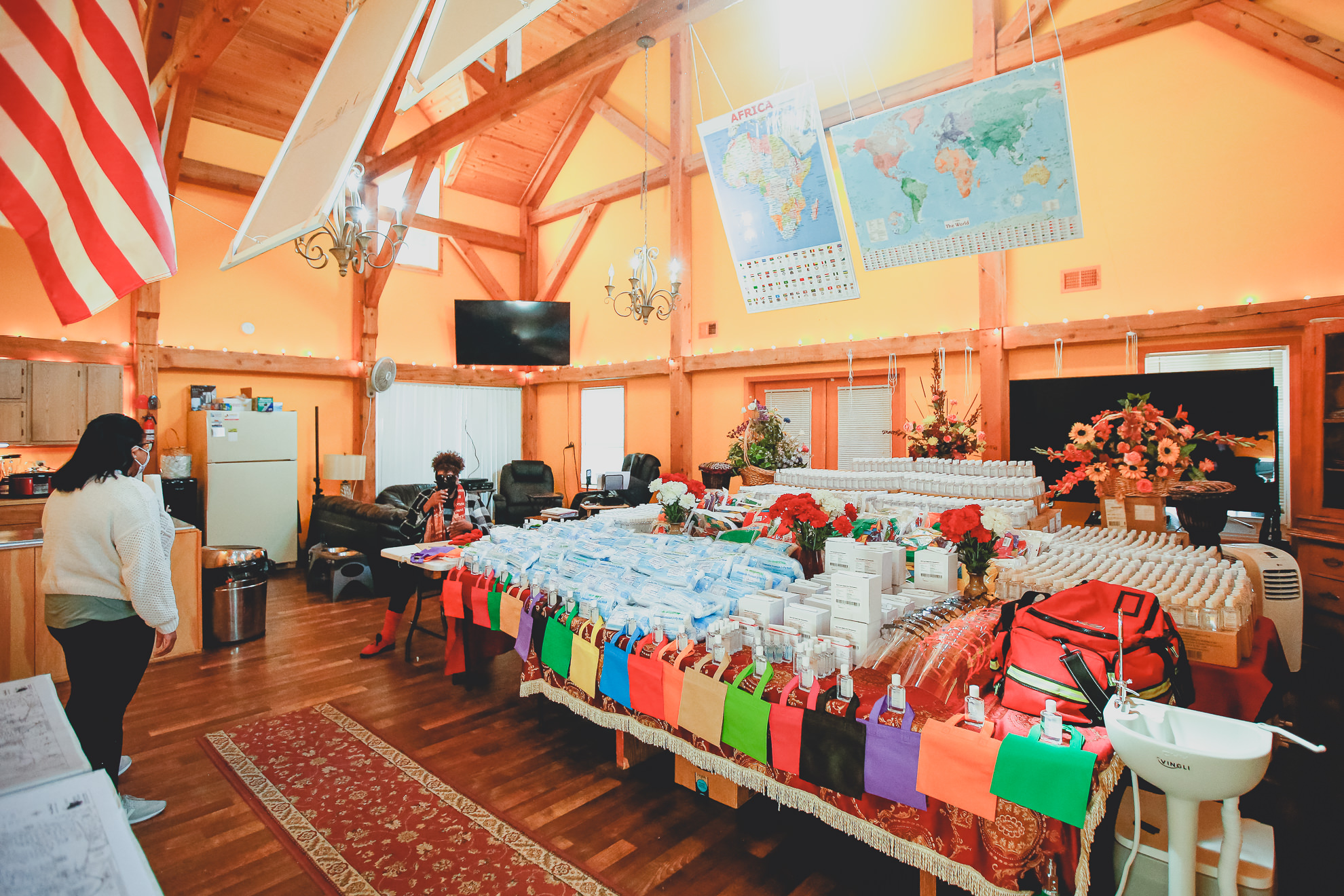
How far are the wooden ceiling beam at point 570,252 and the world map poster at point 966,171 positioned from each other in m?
6.60

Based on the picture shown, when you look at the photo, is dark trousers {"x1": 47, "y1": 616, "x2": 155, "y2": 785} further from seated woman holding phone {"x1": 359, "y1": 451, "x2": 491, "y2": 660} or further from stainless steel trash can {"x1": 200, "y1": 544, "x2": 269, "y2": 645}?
stainless steel trash can {"x1": 200, "y1": 544, "x2": 269, "y2": 645}

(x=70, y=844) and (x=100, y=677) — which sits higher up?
(x=70, y=844)

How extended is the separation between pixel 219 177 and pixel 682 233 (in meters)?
5.66

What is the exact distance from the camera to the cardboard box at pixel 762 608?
2.44m

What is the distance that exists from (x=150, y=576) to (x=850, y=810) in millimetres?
2640

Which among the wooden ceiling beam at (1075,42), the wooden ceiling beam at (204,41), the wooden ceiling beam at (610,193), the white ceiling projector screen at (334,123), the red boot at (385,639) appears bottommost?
the red boot at (385,639)

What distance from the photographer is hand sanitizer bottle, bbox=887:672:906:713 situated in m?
1.94

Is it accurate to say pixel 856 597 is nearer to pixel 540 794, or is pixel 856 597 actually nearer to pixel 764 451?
pixel 540 794

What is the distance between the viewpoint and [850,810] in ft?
6.65

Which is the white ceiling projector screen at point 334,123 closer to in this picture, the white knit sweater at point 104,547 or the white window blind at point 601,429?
the white knit sweater at point 104,547

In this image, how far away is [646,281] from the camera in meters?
7.92

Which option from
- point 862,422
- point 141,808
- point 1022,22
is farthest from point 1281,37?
point 141,808

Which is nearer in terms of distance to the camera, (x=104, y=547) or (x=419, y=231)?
(x=104, y=547)

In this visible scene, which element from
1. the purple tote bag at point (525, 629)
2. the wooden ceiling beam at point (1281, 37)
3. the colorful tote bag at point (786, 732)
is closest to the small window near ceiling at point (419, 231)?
the purple tote bag at point (525, 629)
